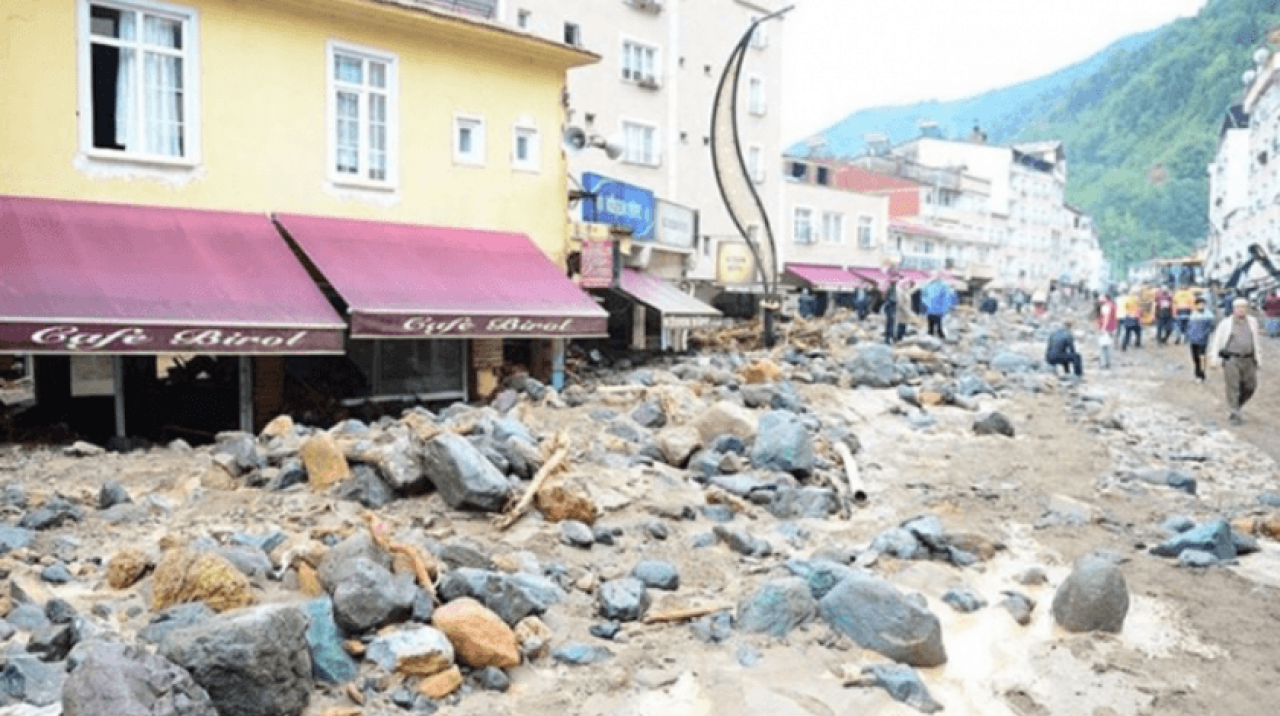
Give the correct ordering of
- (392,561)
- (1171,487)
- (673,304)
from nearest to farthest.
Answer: (392,561) → (1171,487) → (673,304)

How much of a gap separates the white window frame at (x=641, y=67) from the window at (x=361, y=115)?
17718 mm

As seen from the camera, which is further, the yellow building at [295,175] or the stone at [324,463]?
the yellow building at [295,175]

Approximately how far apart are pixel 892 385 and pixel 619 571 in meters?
10.9

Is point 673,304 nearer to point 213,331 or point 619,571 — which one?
point 213,331

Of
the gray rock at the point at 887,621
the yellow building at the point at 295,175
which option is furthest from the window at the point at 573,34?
the gray rock at the point at 887,621

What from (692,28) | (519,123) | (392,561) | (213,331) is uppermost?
(692,28)

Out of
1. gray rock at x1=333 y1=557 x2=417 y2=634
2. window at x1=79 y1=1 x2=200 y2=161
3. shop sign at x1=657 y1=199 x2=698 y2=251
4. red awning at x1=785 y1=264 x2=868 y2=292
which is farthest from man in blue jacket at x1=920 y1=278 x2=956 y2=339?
gray rock at x1=333 y1=557 x2=417 y2=634

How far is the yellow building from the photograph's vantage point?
11.1 metres

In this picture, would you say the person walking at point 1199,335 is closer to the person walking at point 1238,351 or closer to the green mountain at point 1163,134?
the person walking at point 1238,351

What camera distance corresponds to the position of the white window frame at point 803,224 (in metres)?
41.6

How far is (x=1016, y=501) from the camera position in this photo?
32.2ft

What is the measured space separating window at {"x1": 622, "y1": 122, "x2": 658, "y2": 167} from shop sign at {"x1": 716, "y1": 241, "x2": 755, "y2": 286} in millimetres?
11549

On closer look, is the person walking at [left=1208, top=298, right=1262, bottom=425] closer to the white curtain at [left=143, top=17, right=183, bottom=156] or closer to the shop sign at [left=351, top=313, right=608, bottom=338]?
the shop sign at [left=351, top=313, right=608, bottom=338]

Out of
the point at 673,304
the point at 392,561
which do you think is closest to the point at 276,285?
the point at 392,561
